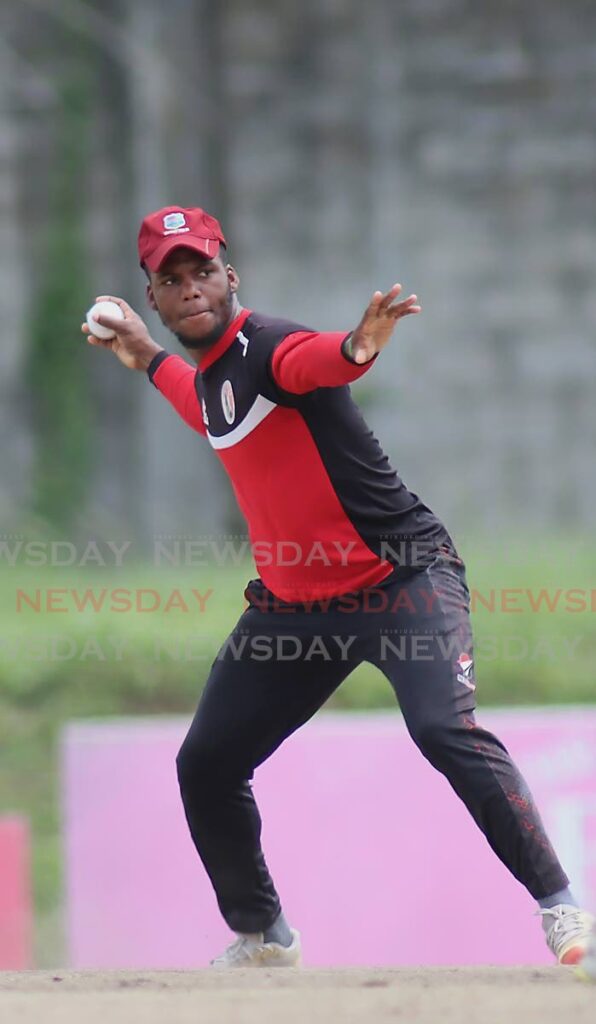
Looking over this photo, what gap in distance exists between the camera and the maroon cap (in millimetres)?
4266

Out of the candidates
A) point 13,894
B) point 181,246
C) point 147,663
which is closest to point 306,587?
point 181,246

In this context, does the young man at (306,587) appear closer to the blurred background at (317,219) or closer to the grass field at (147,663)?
the grass field at (147,663)

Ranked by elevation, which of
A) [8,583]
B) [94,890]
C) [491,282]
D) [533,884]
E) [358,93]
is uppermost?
[358,93]

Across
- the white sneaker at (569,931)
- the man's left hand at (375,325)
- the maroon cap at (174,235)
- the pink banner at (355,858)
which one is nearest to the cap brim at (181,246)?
the maroon cap at (174,235)

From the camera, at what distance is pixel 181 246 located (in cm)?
425

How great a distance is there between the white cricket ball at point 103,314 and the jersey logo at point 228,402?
Result: 0.85 metres

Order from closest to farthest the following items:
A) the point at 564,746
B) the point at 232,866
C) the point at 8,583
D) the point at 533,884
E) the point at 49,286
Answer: the point at 533,884 < the point at 232,866 < the point at 564,746 < the point at 8,583 < the point at 49,286

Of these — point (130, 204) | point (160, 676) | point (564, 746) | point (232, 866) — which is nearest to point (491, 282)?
point (130, 204)

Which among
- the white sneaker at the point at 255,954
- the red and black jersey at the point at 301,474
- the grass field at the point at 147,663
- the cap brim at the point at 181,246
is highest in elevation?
the cap brim at the point at 181,246

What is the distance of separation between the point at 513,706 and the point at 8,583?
3.76 m

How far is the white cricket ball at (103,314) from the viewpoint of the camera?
195 inches

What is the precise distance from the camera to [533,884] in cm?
421

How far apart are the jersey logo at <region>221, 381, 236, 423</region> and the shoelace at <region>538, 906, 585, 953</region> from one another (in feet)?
5.21

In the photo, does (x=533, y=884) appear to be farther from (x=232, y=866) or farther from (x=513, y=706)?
(x=513, y=706)
